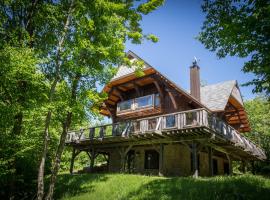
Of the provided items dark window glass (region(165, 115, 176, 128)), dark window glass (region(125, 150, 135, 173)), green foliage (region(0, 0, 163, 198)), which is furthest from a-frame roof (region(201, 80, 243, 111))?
green foliage (region(0, 0, 163, 198))

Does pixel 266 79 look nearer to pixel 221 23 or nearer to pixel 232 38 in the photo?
pixel 232 38

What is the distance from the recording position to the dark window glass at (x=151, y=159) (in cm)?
2091

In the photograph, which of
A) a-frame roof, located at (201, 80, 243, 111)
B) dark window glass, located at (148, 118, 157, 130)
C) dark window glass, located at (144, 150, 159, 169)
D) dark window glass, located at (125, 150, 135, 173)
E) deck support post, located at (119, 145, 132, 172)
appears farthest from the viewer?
dark window glass, located at (125, 150, 135, 173)

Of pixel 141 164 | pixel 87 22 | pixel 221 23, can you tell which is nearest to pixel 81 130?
pixel 141 164

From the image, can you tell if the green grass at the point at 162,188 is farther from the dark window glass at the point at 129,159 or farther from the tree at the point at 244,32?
the dark window glass at the point at 129,159

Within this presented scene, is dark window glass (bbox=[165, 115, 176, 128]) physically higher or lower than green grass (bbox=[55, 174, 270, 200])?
higher

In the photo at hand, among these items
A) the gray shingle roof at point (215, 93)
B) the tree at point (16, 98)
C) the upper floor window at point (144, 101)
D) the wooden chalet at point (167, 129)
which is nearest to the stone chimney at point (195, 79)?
the wooden chalet at point (167, 129)

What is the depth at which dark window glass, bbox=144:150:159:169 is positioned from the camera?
2091cm

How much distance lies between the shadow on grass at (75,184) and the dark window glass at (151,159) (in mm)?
5279

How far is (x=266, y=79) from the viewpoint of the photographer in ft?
32.0

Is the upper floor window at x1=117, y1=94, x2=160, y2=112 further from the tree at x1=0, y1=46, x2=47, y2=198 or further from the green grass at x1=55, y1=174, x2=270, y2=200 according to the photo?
the tree at x1=0, y1=46, x2=47, y2=198

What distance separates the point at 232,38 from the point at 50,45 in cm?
976

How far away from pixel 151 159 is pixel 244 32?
1476cm

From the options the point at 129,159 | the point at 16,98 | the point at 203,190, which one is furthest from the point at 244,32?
the point at 129,159
